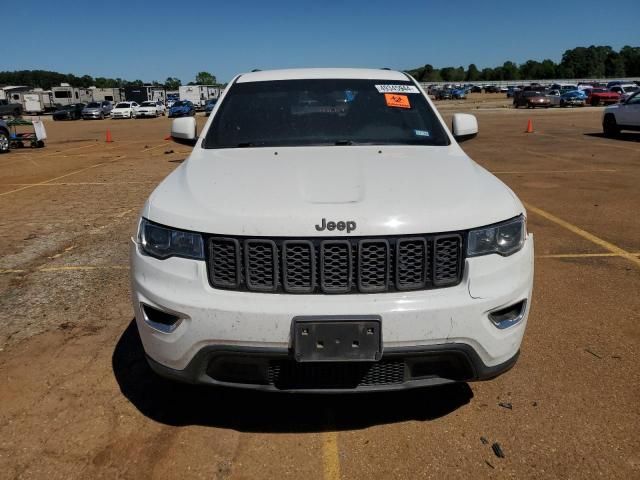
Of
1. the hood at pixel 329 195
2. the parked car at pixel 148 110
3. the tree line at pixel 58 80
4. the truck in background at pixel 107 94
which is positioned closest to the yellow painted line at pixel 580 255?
the hood at pixel 329 195

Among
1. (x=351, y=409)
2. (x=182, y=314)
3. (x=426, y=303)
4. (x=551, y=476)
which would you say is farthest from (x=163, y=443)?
(x=551, y=476)

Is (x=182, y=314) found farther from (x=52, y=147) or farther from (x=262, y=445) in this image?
(x=52, y=147)

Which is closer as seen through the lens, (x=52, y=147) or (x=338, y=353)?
(x=338, y=353)

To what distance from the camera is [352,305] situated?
2227 millimetres

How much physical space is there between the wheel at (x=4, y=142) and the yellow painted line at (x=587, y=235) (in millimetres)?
16327

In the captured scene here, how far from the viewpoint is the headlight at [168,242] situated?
2.35 m

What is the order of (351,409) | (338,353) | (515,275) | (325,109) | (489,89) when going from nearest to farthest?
1. (338,353)
2. (515,275)
3. (351,409)
4. (325,109)
5. (489,89)

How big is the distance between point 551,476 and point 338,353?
42.5 inches

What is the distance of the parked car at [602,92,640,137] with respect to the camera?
55.2 feet

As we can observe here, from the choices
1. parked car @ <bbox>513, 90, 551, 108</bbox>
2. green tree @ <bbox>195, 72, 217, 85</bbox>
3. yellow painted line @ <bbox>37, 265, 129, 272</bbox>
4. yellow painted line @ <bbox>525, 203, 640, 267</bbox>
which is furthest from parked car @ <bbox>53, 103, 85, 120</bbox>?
green tree @ <bbox>195, 72, 217, 85</bbox>

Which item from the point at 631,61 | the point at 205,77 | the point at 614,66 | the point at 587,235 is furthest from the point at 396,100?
the point at 205,77

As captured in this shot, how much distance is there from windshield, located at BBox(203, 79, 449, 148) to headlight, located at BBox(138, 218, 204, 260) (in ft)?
3.72

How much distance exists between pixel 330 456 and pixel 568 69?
563 feet

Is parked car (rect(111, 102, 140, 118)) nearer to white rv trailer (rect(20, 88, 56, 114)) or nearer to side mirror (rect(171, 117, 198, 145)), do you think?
white rv trailer (rect(20, 88, 56, 114))
